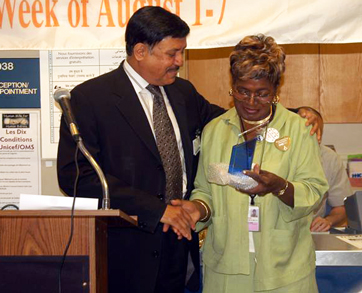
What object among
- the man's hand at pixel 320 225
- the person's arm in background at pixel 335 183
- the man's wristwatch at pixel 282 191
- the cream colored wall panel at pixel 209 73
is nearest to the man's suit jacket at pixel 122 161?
Result: the man's wristwatch at pixel 282 191

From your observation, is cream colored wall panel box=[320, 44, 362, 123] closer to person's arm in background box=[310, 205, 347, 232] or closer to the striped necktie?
person's arm in background box=[310, 205, 347, 232]

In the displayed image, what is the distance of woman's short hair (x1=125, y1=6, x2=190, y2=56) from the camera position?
8.82 feet

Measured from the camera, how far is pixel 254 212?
7.89 feet

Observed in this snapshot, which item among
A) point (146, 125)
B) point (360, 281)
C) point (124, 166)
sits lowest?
point (360, 281)

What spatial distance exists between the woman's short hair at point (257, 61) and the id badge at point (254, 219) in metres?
0.48

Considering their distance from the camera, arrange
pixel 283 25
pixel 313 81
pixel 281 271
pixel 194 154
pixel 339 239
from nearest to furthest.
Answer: pixel 281 271 < pixel 194 154 < pixel 339 239 < pixel 283 25 < pixel 313 81

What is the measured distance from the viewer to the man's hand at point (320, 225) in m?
3.74

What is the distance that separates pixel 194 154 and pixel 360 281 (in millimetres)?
908

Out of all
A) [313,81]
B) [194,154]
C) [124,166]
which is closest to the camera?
[124,166]

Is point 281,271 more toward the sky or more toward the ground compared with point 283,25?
more toward the ground

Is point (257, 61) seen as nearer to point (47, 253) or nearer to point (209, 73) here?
point (47, 253)

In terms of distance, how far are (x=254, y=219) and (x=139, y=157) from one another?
1.77 ft

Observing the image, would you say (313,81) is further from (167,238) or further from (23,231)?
(23,231)

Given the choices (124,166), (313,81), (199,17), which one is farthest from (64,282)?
(313,81)
